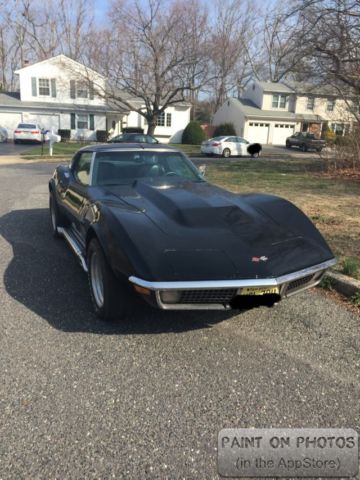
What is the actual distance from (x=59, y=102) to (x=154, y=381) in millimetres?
35997

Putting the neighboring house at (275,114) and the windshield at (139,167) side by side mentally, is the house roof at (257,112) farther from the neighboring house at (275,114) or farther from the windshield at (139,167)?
the windshield at (139,167)

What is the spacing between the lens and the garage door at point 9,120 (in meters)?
33.3

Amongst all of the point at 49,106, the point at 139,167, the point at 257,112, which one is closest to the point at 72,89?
the point at 49,106

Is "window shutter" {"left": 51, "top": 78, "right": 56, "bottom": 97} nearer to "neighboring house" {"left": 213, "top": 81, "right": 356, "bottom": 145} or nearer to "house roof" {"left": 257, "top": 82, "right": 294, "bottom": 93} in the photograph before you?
"neighboring house" {"left": 213, "top": 81, "right": 356, "bottom": 145}

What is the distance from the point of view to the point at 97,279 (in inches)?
134

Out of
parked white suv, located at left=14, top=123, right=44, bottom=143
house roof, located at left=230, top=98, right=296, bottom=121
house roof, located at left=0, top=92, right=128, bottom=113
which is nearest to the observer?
parked white suv, located at left=14, top=123, right=44, bottom=143

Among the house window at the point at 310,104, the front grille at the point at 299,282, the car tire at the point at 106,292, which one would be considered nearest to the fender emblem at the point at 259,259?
the front grille at the point at 299,282

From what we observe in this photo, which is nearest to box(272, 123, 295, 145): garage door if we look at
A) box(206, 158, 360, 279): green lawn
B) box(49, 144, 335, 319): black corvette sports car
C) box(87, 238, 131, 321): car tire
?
box(206, 158, 360, 279): green lawn

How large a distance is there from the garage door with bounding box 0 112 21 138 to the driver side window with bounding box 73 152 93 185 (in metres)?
32.1

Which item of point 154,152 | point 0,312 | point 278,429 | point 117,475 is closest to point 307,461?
point 278,429

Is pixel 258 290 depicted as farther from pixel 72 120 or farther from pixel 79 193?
pixel 72 120

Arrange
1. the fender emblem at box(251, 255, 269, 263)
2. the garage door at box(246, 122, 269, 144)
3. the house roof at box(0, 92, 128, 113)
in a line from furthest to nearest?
the garage door at box(246, 122, 269, 144), the house roof at box(0, 92, 128, 113), the fender emblem at box(251, 255, 269, 263)

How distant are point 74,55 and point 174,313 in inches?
2043

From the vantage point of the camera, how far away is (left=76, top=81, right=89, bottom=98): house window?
3188cm
